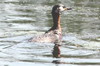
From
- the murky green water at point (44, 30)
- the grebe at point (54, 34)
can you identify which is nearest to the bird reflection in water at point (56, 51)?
the murky green water at point (44, 30)

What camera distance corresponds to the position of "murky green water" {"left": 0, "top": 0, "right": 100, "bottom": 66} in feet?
40.2

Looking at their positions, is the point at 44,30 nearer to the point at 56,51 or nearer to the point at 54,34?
the point at 54,34

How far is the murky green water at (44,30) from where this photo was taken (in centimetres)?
1224

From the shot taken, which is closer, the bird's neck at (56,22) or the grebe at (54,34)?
the grebe at (54,34)

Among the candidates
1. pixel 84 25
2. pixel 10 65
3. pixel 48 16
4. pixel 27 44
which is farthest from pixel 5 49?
pixel 48 16

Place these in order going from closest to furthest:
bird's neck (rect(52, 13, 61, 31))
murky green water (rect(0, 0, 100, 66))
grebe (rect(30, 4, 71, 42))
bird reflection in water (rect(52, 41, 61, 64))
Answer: bird reflection in water (rect(52, 41, 61, 64))
murky green water (rect(0, 0, 100, 66))
grebe (rect(30, 4, 71, 42))
bird's neck (rect(52, 13, 61, 31))

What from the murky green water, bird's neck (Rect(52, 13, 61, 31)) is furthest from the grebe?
the murky green water

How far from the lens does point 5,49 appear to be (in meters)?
13.4

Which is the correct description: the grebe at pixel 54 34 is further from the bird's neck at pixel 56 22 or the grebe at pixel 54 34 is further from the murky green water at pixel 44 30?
the murky green water at pixel 44 30

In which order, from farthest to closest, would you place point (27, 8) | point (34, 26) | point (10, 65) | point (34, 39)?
1. point (27, 8)
2. point (34, 26)
3. point (34, 39)
4. point (10, 65)

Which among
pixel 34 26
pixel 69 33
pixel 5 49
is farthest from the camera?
pixel 34 26

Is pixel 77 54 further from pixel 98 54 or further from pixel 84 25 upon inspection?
pixel 84 25

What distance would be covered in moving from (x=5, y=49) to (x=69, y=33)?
3.34 meters

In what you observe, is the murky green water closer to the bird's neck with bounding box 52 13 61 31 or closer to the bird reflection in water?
the bird reflection in water
